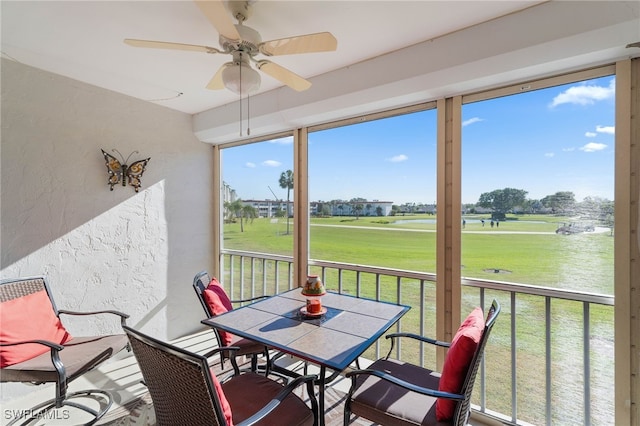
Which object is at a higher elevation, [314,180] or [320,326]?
[314,180]

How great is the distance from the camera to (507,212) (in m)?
2.18

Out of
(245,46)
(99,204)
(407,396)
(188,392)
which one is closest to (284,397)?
(188,392)

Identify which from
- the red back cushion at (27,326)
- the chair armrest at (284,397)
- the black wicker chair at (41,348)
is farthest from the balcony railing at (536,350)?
the red back cushion at (27,326)

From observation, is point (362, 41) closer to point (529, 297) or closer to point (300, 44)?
point (300, 44)

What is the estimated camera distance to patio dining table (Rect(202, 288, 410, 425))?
154 cm

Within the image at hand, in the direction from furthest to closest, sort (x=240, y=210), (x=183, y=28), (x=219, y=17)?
(x=240, y=210)
(x=183, y=28)
(x=219, y=17)

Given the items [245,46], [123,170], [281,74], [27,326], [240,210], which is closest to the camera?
[245,46]

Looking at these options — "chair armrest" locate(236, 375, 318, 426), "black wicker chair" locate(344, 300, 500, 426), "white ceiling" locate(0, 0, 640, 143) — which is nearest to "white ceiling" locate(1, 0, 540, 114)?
"white ceiling" locate(0, 0, 640, 143)

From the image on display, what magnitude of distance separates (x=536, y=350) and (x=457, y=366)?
1.22m

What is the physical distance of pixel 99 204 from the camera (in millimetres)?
2947

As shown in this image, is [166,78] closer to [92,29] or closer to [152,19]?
[92,29]

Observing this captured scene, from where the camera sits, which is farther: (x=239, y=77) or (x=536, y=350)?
(x=536, y=350)

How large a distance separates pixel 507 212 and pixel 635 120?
84cm

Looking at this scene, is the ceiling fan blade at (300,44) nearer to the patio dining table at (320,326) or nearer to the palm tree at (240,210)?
the patio dining table at (320,326)
